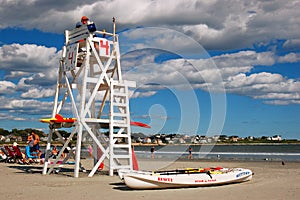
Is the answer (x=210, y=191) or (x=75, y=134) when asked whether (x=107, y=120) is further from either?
(x=210, y=191)

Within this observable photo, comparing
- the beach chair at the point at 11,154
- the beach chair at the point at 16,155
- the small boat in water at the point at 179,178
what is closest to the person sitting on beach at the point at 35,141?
the beach chair at the point at 16,155

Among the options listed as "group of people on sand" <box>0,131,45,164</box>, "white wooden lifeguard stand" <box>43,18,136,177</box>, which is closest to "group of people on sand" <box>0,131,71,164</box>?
"group of people on sand" <box>0,131,45,164</box>

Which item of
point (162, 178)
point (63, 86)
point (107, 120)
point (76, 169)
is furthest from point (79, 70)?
point (162, 178)

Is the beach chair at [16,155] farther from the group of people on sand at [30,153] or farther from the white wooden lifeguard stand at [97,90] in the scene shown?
the white wooden lifeguard stand at [97,90]

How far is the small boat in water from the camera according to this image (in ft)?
42.2

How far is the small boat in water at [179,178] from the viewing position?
12.9 metres

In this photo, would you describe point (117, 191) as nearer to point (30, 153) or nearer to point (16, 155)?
point (30, 153)

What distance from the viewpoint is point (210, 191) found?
1258 centimetres

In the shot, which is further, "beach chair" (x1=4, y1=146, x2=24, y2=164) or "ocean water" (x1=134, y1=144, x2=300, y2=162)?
"ocean water" (x1=134, y1=144, x2=300, y2=162)

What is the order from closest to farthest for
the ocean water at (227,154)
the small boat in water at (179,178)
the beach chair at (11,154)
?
the small boat in water at (179,178), the beach chair at (11,154), the ocean water at (227,154)

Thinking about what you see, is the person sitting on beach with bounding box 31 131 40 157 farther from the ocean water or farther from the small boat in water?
the small boat in water

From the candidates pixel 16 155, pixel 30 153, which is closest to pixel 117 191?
pixel 30 153

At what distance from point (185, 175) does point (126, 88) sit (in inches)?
209

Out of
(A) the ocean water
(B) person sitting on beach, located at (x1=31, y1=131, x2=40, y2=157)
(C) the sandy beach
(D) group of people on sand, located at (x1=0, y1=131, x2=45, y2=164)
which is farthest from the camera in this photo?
(A) the ocean water
